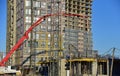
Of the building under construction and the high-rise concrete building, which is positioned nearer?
the building under construction

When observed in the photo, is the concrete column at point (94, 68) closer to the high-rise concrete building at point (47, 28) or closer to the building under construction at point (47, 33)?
the building under construction at point (47, 33)

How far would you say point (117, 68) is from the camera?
7288cm

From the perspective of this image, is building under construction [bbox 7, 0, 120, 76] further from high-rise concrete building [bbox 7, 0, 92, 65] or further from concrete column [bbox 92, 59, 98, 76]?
concrete column [bbox 92, 59, 98, 76]

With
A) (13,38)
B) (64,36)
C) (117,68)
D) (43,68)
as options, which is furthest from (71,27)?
(117,68)

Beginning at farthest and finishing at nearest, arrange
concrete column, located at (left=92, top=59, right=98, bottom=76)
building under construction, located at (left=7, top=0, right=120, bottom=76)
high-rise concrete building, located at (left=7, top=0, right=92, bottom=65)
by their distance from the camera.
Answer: high-rise concrete building, located at (left=7, top=0, right=92, bottom=65) → building under construction, located at (left=7, top=0, right=120, bottom=76) → concrete column, located at (left=92, top=59, right=98, bottom=76)

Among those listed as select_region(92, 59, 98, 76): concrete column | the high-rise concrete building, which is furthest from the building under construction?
select_region(92, 59, 98, 76): concrete column

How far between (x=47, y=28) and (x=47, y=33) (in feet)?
6.19

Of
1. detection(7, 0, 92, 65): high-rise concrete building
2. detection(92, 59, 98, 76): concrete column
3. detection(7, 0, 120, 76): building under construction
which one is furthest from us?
detection(7, 0, 92, 65): high-rise concrete building

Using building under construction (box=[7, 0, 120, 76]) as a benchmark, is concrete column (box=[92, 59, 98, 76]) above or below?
below

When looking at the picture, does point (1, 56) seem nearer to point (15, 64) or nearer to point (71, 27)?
point (15, 64)

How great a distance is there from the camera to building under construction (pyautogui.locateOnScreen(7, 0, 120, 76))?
9315 centimetres

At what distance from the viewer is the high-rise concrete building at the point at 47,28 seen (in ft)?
349

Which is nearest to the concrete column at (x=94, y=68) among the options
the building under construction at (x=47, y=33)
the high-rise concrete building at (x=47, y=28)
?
the building under construction at (x=47, y=33)

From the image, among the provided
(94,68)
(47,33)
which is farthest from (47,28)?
(94,68)
